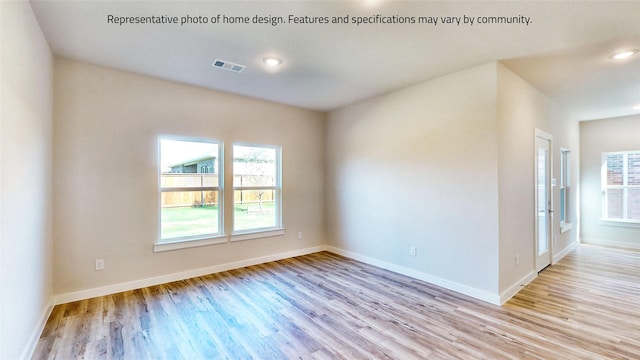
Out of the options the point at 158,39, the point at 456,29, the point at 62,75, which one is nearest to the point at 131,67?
the point at 62,75

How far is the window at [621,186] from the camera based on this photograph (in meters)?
5.51

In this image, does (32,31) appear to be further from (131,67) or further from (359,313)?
(359,313)

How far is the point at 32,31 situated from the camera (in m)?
2.28

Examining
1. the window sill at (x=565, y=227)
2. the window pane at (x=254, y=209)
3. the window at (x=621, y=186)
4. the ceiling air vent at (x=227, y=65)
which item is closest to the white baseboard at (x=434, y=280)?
the window pane at (x=254, y=209)

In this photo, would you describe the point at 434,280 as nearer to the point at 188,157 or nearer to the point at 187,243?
the point at 187,243

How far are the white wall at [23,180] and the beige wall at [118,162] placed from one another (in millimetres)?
280

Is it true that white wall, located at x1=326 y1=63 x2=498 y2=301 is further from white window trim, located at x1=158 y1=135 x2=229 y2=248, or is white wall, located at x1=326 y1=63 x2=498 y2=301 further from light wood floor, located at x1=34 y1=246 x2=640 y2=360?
white window trim, located at x1=158 y1=135 x2=229 y2=248

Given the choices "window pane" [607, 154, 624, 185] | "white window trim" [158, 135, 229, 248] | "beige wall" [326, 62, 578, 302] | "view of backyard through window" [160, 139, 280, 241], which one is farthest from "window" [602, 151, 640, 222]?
"white window trim" [158, 135, 229, 248]

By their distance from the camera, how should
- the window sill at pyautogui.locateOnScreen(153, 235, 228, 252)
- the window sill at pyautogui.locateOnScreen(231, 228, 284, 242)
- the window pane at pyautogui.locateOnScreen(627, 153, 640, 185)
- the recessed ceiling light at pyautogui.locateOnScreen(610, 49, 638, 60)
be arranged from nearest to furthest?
the recessed ceiling light at pyautogui.locateOnScreen(610, 49, 638, 60)
the window sill at pyautogui.locateOnScreen(153, 235, 228, 252)
the window sill at pyautogui.locateOnScreen(231, 228, 284, 242)
the window pane at pyautogui.locateOnScreen(627, 153, 640, 185)

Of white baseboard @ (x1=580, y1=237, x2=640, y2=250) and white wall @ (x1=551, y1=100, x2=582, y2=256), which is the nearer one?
white wall @ (x1=551, y1=100, x2=582, y2=256)

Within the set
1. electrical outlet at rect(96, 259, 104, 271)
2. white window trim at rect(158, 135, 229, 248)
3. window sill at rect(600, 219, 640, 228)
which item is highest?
white window trim at rect(158, 135, 229, 248)

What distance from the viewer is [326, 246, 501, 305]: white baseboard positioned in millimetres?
3164

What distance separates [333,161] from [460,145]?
2.40 m

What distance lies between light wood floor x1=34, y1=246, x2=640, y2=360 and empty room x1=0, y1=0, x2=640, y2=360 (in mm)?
26
